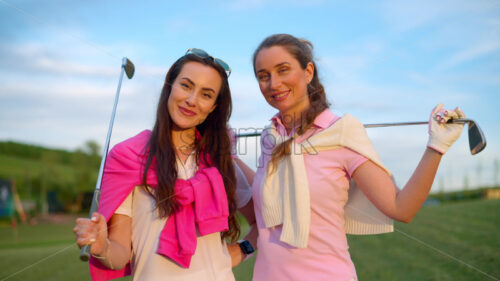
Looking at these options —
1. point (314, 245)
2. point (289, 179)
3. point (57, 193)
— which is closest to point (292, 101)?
point (289, 179)

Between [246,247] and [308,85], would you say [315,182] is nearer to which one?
[308,85]

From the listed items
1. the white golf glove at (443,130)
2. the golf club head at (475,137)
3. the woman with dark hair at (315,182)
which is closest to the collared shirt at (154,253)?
the woman with dark hair at (315,182)

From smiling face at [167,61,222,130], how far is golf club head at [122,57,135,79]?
0.25 meters

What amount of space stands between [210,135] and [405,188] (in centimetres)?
126

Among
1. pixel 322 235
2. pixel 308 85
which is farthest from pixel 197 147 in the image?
pixel 322 235

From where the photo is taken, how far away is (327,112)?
2.28 metres

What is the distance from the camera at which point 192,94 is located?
7.87 ft

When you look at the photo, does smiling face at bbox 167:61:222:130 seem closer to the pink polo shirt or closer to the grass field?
the pink polo shirt

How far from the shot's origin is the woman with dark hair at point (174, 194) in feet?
6.89

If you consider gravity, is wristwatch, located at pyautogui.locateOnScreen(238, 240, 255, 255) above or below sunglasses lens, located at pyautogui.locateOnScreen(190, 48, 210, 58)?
below

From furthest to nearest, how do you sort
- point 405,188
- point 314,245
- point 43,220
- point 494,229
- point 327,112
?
point 43,220 → point 494,229 → point 327,112 → point 314,245 → point 405,188

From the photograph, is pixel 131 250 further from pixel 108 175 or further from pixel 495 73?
pixel 495 73

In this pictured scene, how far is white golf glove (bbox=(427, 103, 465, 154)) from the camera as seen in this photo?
184cm

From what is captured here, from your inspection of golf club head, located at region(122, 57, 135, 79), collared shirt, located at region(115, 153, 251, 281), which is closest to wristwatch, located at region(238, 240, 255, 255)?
Answer: collared shirt, located at region(115, 153, 251, 281)
